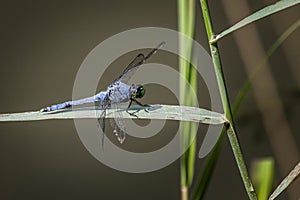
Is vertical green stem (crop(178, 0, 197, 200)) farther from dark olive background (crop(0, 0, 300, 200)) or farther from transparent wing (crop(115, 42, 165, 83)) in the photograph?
dark olive background (crop(0, 0, 300, 200))

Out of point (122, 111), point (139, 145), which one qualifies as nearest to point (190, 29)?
point (122, 111)

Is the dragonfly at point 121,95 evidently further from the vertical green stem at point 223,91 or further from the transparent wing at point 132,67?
the vertical green stem at point 223,91

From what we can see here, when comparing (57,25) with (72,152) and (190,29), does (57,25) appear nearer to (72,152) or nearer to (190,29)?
(72,152)

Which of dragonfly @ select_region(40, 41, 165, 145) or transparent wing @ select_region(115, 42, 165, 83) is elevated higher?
transparent wing @ select_region(115, 42, 165, 83)

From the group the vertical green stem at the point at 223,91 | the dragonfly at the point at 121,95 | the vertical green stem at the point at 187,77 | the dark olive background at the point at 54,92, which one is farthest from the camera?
the dark olive background at the point at 54,92

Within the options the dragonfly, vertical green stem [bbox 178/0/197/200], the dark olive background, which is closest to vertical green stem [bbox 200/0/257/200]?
vertical green stem [bbox 178/0/197/200]

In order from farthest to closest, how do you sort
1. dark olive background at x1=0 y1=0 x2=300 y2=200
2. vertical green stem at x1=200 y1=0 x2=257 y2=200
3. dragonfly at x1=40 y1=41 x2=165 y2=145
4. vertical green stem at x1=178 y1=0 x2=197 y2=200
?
dark olive background at x1=0 y1=0 x2=300 y2=200, dragonfly at x1=40 y1=41 x2=165 y2=145, vertical green stem at x1=178 y1=0 x2=197 y2=200, vertical green stem at x1=200 y1=0 x2=257 y2=200

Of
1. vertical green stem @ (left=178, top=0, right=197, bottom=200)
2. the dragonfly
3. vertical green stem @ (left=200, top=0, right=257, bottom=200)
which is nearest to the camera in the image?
vertical green stem @ (left=200, top=0, right=257, bottom=200)

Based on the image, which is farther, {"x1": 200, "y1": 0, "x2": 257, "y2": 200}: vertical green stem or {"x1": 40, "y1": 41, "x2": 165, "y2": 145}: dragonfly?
{"x1": 40, "y1": 41, "x2": 165, "y2": 145}: dragonfly

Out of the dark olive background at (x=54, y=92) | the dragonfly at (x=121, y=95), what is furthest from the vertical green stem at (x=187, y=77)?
the dark olive background at (x=54, y=92)

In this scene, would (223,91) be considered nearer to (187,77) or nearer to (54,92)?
(187,77)

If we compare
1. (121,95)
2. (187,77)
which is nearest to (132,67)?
(121,95)
